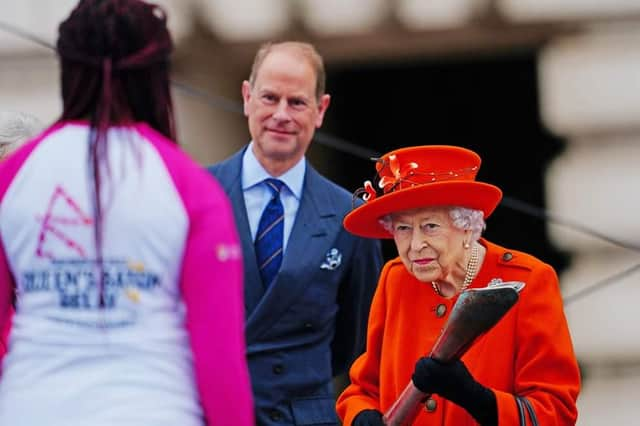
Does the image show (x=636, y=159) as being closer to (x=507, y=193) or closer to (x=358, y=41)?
(x=507, y=193)

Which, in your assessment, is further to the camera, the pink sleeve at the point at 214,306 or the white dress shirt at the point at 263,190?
the white dress shirt at the point at 263,190

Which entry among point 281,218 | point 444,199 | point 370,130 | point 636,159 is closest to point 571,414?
point 444,199

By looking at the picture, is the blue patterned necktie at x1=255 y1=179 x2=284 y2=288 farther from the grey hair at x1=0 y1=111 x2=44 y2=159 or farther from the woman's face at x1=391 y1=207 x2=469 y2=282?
the grey hair at x1=0 y1=111 x2=44 y2=159

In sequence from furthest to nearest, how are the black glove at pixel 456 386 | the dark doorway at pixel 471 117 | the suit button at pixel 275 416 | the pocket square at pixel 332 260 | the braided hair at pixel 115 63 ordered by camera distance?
the dark doorway at pixel 471 117 < the pocket square at pixel 332 260 < the suit button at pixel 275 416 < the black glove at pixel 456 386 < the braided hair at pixel 115 63

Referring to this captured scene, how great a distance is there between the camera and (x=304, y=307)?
4.51 metres

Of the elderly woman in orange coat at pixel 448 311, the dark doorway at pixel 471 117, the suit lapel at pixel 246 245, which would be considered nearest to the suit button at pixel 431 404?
the elderly woman in orange coat at pixel 448 311

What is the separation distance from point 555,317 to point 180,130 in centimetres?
356

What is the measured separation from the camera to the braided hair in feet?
10.4

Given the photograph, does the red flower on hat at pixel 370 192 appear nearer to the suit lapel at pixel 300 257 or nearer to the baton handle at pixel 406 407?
the suit lapel at pixel 300 257

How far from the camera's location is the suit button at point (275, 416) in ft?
Answer: 14.6

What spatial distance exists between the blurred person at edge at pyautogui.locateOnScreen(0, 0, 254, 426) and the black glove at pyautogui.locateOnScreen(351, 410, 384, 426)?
998 mm

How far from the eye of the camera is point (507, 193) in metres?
7.38

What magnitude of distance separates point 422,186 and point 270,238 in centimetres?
→ 63

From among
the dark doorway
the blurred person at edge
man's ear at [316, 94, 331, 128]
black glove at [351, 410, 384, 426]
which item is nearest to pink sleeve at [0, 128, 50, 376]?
the blurred person at edge
